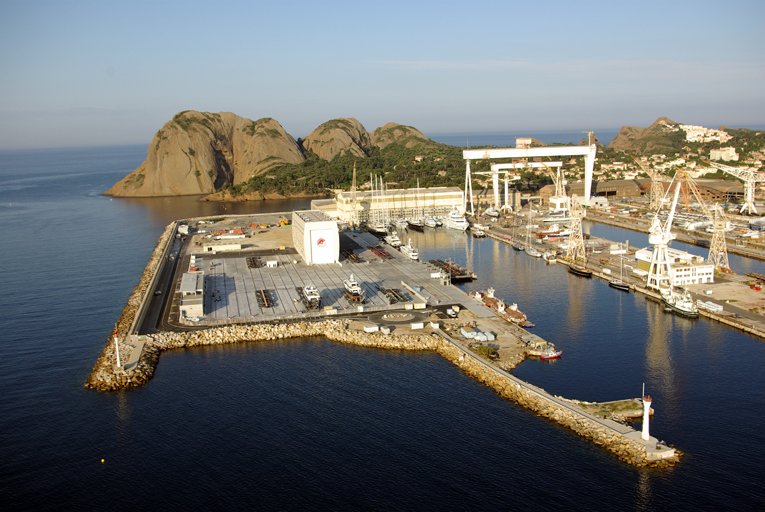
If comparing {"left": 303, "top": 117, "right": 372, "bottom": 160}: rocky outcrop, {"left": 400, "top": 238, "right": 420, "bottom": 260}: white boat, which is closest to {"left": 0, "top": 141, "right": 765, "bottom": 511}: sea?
{"left": 400, "top": 238, "right": 420, "bottom": 260}: white boat

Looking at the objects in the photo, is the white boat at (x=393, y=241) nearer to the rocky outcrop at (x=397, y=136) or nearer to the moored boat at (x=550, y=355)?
the moored boat at (x=550, y=355)

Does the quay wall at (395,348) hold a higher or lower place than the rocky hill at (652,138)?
lower

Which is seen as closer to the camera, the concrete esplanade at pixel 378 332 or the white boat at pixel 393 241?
the concrete esplanade at pixel 378 332

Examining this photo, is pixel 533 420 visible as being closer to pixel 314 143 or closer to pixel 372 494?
pixel 372 494

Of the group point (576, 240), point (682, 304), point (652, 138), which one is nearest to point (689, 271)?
point (682, 304)

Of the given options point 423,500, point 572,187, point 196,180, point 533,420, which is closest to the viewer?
point 423,500

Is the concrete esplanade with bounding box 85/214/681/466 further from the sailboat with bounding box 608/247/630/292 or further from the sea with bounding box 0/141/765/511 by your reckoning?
the sailboat with bounding box 608/247/630/292

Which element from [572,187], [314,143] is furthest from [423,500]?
[314,143]

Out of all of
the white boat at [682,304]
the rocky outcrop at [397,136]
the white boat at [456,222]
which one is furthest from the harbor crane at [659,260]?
the rocky outcrop at [397,136]
